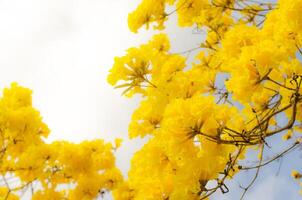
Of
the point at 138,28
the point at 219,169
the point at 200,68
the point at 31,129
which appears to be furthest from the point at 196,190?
the point at 31,129

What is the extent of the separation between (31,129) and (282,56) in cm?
418

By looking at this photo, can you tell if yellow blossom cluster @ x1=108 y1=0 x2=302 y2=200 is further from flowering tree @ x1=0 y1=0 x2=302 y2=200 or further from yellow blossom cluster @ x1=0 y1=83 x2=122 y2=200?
yellow blossom cluster @ x1=0 y1=83 x2=122 y2=200

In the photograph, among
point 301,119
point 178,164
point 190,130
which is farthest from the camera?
point 301,119

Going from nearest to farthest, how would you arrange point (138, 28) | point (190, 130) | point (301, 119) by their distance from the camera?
point (190, 130) < point (301, 119) < point (138, 28)

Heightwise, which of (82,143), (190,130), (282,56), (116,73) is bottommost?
(190,130)

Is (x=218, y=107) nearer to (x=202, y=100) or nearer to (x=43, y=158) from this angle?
(x=202, y=100)

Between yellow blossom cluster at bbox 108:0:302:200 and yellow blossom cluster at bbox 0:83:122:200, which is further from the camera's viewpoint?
yellow blossom cluster at bbox 0:83:122:200

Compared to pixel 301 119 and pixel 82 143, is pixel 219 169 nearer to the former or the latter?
pixel 301 119

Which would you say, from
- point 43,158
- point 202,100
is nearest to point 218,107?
point 202,100

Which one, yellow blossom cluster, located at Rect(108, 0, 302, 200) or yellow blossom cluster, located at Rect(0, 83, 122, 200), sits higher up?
yellow blossom cluster, located at Rect(0, 83, 122, 200)

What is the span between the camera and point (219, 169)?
2.08 m

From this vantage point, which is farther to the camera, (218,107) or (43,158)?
(43,158)

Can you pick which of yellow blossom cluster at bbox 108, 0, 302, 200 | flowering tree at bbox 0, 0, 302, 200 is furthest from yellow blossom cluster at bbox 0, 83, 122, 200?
yellow blossom cluster at bbox 108, 0, 302, 200

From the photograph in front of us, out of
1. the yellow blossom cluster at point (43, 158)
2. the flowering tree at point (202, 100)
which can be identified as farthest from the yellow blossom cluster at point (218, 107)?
the yellow blossom cluster at point (43, 158)
